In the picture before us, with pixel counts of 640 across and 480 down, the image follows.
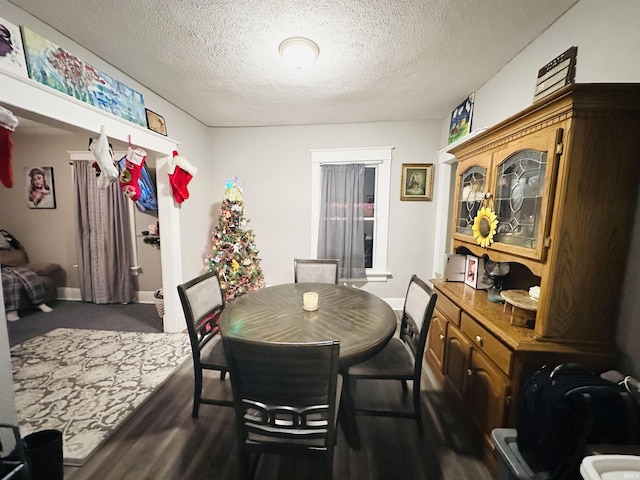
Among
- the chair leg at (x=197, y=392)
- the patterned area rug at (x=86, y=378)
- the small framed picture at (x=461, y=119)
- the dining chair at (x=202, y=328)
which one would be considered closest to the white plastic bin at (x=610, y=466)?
the dining chair at (x=202, y=328)

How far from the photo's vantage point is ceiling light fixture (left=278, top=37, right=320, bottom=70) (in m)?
1.70

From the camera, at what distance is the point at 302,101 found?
107 inches

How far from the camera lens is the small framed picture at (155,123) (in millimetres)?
2467

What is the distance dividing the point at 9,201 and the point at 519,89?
6441 millimetres

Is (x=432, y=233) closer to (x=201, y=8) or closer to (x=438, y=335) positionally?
(x=438, y=335)

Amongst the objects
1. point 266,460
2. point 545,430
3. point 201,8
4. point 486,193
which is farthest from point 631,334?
point 201,8

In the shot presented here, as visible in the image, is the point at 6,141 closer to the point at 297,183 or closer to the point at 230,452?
the point at 230,452

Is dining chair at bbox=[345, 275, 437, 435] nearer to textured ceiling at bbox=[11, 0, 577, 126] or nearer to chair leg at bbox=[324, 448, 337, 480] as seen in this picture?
chair leg at bbox=[324, 448, 337, 480]

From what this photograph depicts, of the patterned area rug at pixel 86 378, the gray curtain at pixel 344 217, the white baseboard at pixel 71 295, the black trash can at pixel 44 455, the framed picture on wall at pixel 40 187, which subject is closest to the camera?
the black trash can at pixel 44 455

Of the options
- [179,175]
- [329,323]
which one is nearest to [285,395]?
[329,323]

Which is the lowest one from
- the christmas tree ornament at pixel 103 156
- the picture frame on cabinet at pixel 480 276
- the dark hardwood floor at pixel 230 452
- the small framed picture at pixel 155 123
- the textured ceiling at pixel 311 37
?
the dark hardwood floor at pixel 230 452

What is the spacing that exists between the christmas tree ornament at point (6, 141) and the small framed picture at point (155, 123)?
114 cm

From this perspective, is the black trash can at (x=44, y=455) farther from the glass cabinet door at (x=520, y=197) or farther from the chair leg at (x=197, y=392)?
the glass cabinet door at (x=520, y=197)

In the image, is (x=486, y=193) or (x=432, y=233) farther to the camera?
(x=432, y=233)
